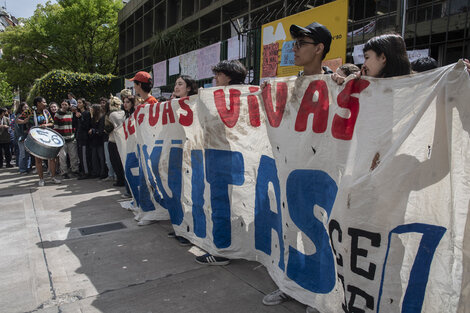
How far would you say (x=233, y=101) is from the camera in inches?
127

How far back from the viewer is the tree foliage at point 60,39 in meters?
30.6

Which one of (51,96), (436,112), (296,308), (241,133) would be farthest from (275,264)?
(51,96)

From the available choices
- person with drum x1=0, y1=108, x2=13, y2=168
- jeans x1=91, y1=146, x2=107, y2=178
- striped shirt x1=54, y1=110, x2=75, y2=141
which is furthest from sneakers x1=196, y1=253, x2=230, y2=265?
person with drum x1=0, y1=108, x2=13, y2=168

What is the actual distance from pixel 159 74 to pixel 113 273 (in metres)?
7.96

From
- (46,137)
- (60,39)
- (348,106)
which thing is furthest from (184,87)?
(60,39)

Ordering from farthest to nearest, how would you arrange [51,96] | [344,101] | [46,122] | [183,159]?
[51,96] → [46,122] → [183,159] → [344,101]

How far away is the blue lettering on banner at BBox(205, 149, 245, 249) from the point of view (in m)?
3.24

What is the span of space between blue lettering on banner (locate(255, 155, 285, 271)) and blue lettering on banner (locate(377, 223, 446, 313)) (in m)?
1.05

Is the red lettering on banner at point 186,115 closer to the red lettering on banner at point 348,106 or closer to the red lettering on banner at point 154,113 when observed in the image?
the red lettering on banner at point 154,113

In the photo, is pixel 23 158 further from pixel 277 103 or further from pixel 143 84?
pixel 277 103

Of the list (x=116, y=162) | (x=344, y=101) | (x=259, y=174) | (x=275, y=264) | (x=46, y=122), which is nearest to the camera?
(x=344, y=101)

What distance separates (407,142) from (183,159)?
8.13 feet

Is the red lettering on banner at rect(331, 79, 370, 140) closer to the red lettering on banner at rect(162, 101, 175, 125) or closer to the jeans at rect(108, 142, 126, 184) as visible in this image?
the red lettering on banner at rect(162, 101, 175, 125)

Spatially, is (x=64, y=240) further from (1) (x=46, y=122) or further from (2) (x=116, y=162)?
(1) (x=46, y=122)
